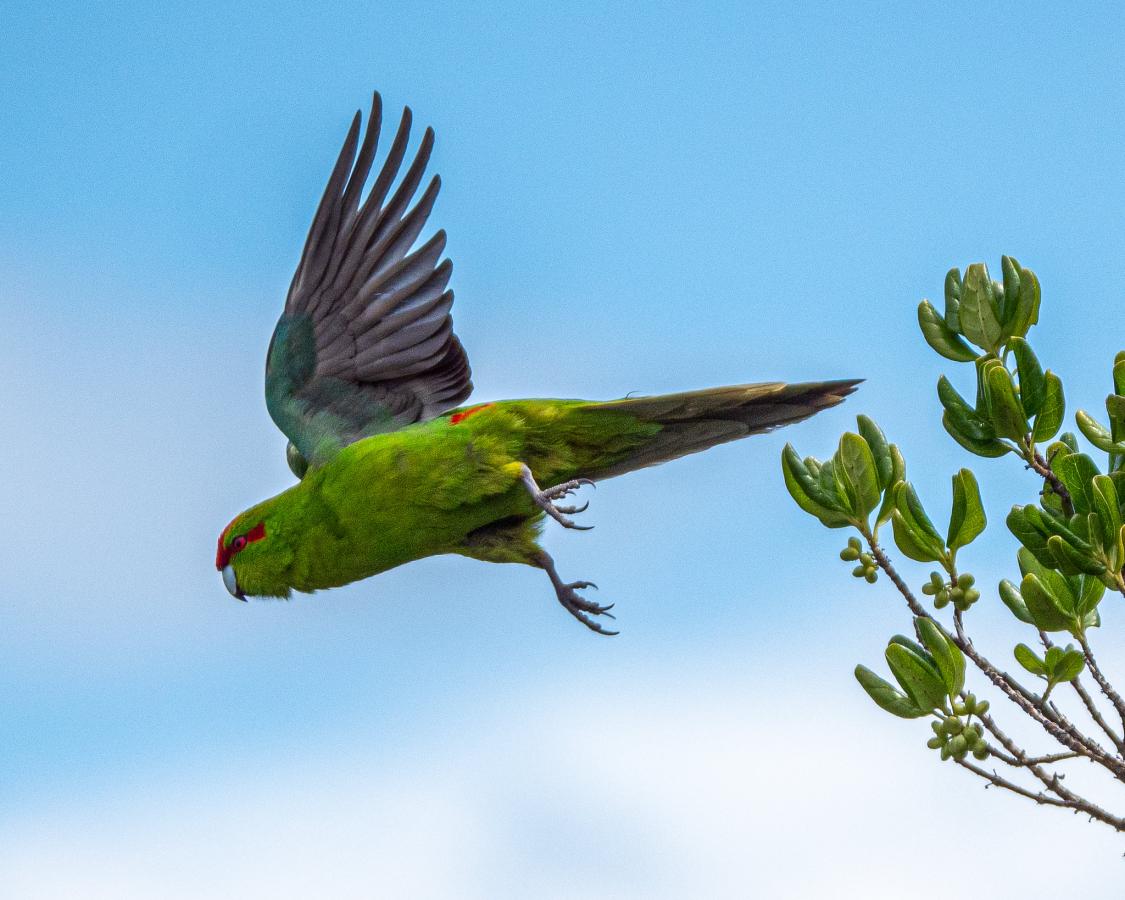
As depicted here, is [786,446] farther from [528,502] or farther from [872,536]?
[528,502]

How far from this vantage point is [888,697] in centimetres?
338

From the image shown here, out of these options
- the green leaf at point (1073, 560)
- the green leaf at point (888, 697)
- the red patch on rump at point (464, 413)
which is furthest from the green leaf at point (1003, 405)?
the red patch on rump at point (464, 413)

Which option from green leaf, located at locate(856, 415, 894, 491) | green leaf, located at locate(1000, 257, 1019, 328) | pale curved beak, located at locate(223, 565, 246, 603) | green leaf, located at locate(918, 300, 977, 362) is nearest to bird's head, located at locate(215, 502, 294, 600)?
pale curved beak, located at locate(223, 565, 246, 603)

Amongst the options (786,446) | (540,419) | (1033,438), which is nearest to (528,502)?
(540,419)

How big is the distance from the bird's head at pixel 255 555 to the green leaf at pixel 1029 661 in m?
3.96

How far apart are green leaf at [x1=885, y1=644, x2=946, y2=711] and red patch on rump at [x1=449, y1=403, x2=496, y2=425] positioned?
10.7 ft

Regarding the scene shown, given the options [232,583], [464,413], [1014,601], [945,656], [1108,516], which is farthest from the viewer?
[232,583]

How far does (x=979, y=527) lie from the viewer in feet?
11.4

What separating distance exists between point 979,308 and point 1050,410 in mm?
351

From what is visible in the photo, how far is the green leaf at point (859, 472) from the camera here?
11.7 ft

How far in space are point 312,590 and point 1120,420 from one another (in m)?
4.31

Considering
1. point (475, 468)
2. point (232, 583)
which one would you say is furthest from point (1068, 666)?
point (232, 583)

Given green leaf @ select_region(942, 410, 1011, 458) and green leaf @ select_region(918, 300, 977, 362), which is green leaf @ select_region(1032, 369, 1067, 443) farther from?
green leaf @ select_region(918, 300, 977, 362)

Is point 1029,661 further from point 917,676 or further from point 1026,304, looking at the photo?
point 1026,304
